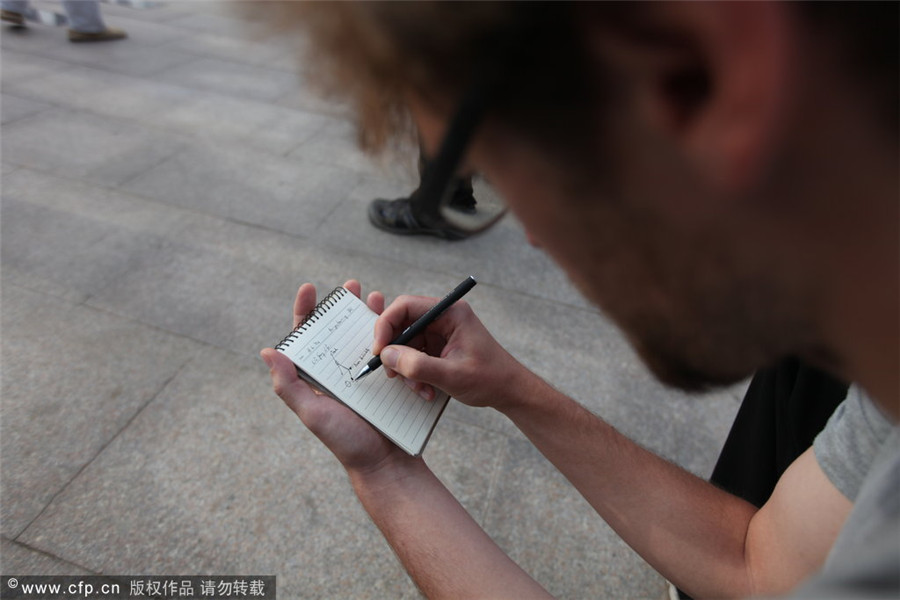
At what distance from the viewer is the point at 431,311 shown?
4.91ft

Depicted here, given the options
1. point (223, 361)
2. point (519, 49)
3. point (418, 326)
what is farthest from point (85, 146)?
point (519, 49)

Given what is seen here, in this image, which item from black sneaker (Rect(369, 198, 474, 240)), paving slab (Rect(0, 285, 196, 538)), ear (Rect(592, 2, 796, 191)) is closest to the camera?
ear (Rect(592, 2, 796, 191))

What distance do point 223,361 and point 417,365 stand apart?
62.5 inches

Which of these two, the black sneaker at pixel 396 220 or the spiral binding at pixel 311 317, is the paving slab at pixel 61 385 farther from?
the black sneaker at pixel 396 220

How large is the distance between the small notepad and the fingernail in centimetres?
11

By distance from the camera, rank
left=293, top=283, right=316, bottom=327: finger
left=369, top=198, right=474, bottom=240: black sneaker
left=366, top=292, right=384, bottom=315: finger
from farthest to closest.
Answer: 1. left=369, top=198, right=474, bottom=240: black sneaker
2. left=366, top=292, right=384, bottom=315: finger
3. left=293, top=283, right=316, bottom=327: finger

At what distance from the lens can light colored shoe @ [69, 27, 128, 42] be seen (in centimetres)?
587

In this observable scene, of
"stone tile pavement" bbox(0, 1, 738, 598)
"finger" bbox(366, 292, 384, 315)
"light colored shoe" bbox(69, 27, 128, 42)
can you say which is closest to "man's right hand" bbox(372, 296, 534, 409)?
"finger" bbox(366, 292, 384, 315)

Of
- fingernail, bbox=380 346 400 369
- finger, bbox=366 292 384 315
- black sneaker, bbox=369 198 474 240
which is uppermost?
fingernail, bbox=380 346 400 369

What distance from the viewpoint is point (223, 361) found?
2641 millimetres

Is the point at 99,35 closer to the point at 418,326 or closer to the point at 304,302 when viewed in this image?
the point at 304,302

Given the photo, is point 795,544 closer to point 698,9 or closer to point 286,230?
point 698,9

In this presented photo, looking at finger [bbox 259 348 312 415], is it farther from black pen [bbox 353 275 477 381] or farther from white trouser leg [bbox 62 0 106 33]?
white trouser leg [bbox 62 0 106 33]

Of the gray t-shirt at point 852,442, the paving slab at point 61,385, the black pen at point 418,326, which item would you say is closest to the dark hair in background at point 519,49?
the gray t-shirt at point 852,442
